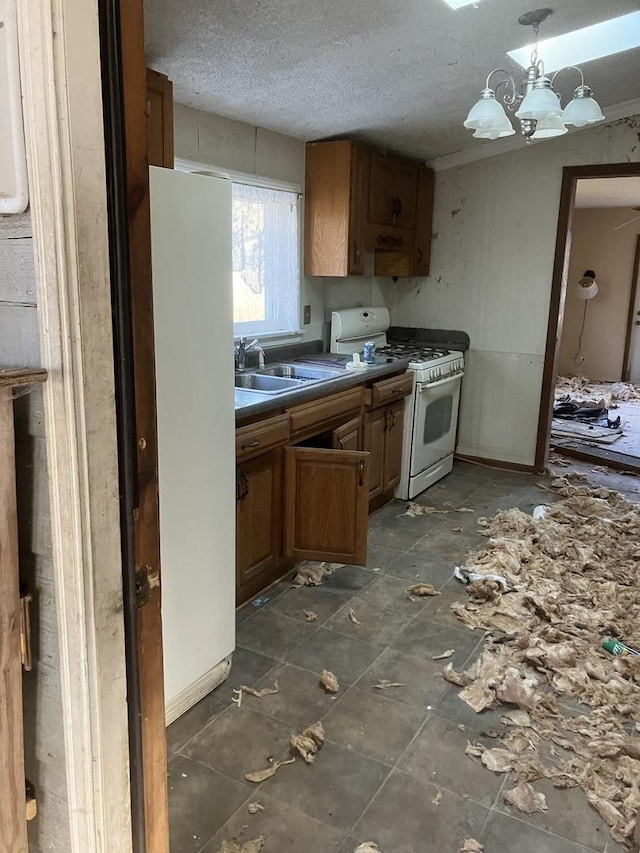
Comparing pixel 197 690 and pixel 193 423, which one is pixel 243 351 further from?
pixel 197 690

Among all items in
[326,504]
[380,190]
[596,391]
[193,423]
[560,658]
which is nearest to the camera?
[193,423]

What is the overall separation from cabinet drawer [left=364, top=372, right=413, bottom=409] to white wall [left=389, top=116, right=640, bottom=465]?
1.13 meters

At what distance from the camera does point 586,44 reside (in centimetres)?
310

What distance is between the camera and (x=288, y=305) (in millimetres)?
3875

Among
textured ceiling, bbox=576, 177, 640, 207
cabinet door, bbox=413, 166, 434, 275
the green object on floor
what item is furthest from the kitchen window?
textured ceiling, bbox=576, 177, 640, 207

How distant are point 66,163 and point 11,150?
2.9 inches

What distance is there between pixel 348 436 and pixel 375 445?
396mm

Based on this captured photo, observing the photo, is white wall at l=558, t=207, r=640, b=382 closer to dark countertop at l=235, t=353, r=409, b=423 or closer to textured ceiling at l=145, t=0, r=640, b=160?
textured ceiling at l=145, t=0, r=640, b=160

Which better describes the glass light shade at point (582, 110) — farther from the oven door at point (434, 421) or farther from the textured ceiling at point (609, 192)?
the textured ceiling at point (609, 192)

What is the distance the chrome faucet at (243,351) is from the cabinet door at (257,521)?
730mm

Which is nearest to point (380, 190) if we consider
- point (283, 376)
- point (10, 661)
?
point (283, 376)

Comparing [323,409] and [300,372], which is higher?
[300,372]

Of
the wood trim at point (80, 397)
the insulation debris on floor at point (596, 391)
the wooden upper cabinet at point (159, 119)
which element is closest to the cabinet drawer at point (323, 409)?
the wooden upper cabinet at point (159, 119)

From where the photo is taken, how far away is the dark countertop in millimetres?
2574
